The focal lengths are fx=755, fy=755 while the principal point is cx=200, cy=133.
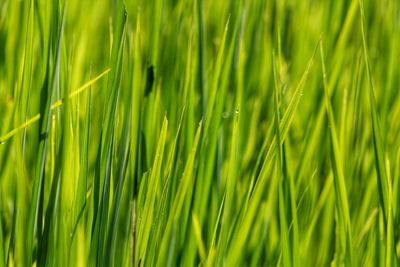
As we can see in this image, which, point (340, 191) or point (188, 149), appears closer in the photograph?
point (340, 191)

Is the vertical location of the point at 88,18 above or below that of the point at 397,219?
above

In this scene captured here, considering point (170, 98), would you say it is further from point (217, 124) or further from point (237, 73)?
point (217, 124)

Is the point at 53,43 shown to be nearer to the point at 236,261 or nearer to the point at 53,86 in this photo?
the point at 53,86

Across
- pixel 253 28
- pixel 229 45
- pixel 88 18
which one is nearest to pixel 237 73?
pixel 229 45

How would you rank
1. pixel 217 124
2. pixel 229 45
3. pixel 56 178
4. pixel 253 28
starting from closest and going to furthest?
1. pixel 56 178
2. pixel 217 124
3. pixel 229 45
4. pixel 253 28

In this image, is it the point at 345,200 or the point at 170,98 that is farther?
the point at 170,98

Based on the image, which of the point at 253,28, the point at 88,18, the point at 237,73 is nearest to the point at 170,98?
the point at 237,73

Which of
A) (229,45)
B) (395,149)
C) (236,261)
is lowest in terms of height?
(236,261)

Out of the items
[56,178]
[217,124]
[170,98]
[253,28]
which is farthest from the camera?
[253,28]
